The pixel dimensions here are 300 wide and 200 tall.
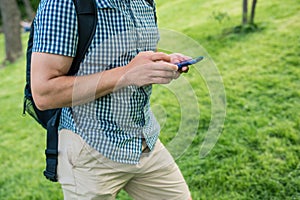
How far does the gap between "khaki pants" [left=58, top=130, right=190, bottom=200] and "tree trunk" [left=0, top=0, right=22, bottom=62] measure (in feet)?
28.1

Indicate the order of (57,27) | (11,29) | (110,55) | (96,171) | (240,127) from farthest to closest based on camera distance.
→ (11,29) < (240,127) < (96,171) < (110,55) < (57,27)

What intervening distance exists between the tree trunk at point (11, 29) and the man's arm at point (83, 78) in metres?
8.78

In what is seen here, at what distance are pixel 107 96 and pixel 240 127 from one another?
83.8 inches

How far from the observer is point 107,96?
1354 millimetres

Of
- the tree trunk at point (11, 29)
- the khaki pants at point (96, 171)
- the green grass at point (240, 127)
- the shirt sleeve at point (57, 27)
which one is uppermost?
the shirt sleeve at point (57, 27)

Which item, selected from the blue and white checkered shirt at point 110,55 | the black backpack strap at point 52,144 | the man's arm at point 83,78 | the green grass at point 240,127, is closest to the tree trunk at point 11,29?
the green grass at point 240,127

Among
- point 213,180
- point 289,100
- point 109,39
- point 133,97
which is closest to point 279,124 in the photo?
point 289,100

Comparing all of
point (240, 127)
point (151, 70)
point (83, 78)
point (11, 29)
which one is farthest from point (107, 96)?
point (11, 29)

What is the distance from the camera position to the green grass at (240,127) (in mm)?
2660

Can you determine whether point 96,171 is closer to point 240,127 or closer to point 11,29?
point 240,127

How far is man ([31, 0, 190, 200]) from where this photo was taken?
1.18m

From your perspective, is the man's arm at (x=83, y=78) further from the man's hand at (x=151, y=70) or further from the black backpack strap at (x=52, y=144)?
the black backpack strap at (x=52, y=144)

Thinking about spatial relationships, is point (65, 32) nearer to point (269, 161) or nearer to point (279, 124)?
point (269, 161)

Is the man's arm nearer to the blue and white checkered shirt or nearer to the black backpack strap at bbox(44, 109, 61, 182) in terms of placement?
the blue and white checkered shirt
